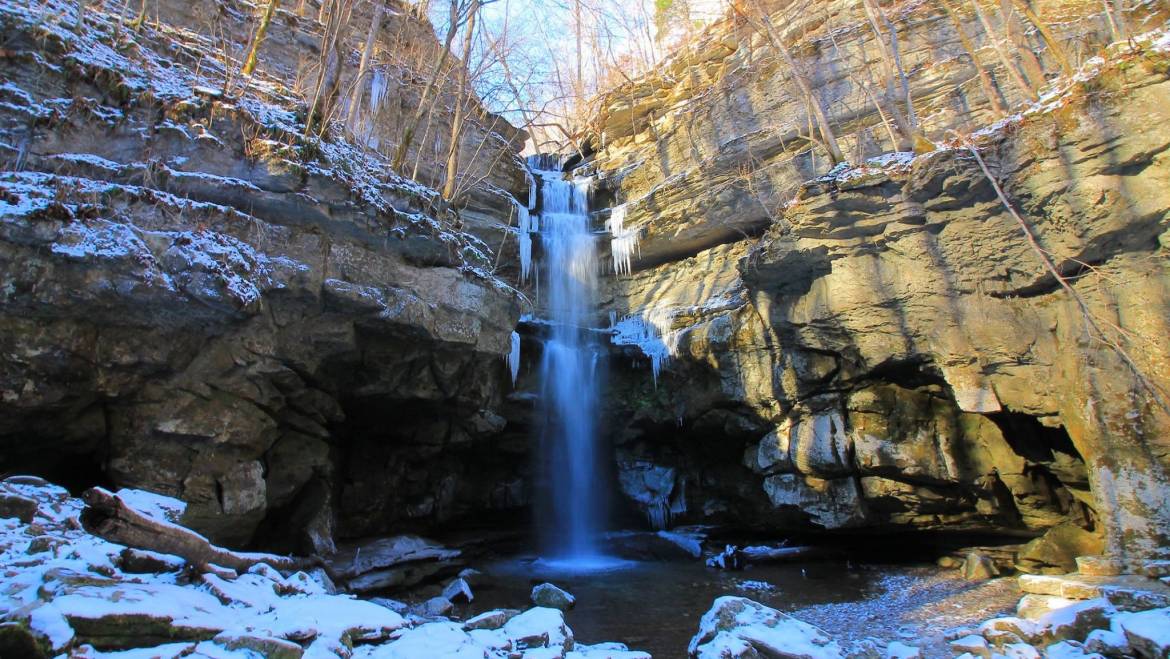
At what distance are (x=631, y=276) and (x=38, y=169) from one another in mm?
13840

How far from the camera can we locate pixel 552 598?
8727 mm

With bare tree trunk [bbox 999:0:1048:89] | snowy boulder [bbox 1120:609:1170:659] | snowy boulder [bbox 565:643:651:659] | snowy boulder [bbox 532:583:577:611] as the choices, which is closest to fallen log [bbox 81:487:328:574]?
snowy boulder [bbox 565:643:651:659]

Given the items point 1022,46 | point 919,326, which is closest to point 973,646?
point 919,326

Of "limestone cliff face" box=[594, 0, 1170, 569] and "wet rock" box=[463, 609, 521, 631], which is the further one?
"limestone cliff face" box=[594, 0, 1170, 569]

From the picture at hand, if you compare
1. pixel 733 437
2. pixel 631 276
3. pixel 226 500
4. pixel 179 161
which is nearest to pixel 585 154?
pixel 631 276

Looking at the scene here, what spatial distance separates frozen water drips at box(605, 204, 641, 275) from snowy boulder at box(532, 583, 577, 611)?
11.1 m

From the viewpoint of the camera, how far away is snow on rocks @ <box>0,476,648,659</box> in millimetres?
3809

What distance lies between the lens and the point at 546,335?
48.9ft

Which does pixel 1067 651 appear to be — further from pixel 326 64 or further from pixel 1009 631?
pixel 326 64

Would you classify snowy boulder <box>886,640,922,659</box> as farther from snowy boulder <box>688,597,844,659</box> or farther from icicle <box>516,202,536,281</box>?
icicle <box>516,202,536,281</box>

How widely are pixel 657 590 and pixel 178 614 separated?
24.7 ft

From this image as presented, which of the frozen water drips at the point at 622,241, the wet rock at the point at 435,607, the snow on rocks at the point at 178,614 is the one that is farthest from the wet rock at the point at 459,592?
the frozen water drips at the point at 622,241

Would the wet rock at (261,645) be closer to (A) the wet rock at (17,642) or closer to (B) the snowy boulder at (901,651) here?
(A) the wet rock at (17,642)

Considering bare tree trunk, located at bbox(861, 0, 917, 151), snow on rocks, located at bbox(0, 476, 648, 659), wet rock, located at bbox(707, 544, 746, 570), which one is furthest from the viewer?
wet rock, located at bbox(707, 544, 746, 570)
